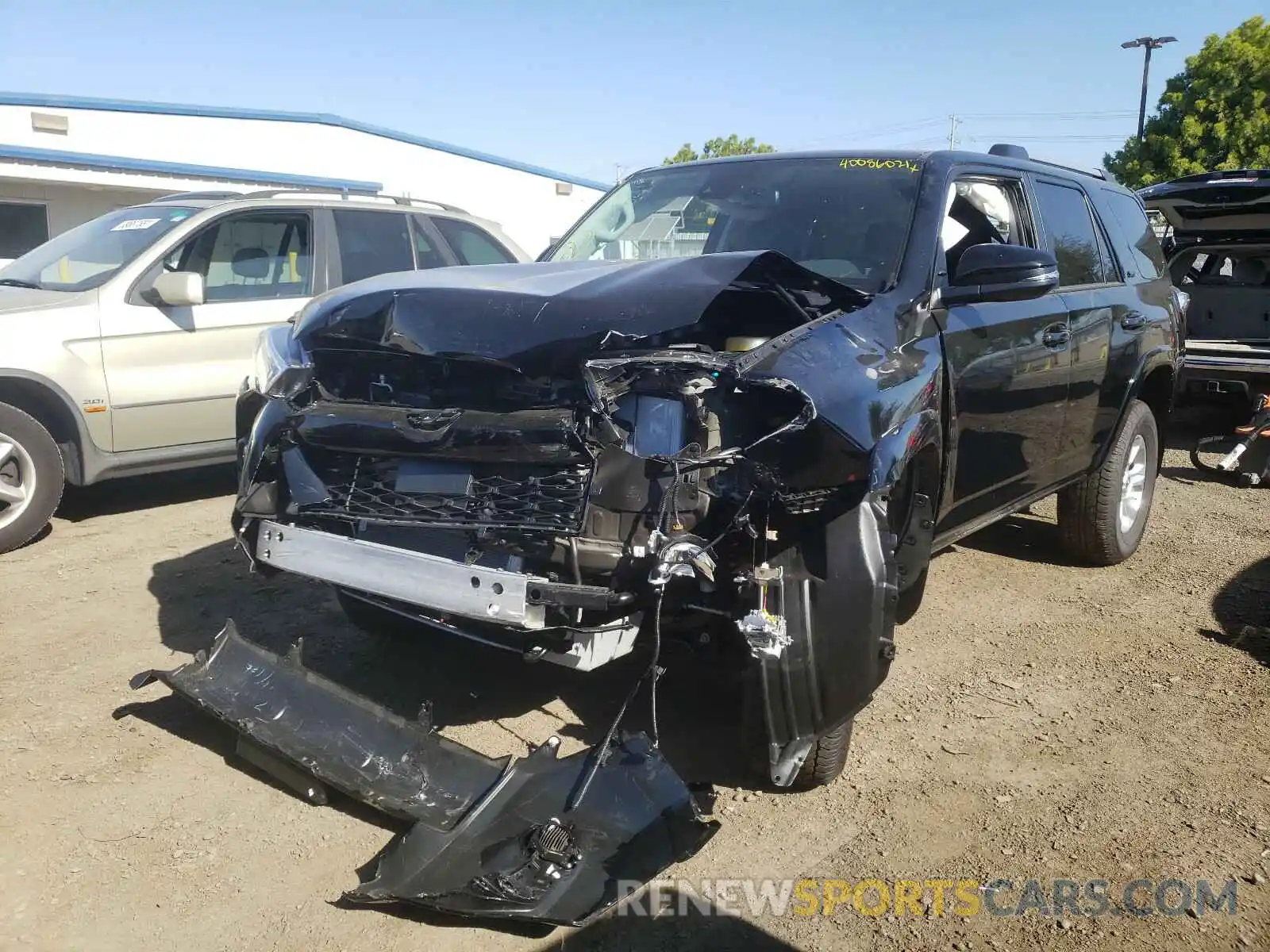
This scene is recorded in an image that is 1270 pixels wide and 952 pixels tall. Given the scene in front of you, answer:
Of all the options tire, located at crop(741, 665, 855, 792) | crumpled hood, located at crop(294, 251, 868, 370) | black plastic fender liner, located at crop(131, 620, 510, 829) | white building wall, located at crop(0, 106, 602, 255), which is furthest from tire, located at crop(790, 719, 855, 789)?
white building wall, located at crop(0, 106, 602, 255)

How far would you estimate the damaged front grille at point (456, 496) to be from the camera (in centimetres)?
278

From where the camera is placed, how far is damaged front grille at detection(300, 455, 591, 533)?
9.11 ft

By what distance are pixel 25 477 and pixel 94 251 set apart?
63.6 inches

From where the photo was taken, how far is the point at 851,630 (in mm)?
2684

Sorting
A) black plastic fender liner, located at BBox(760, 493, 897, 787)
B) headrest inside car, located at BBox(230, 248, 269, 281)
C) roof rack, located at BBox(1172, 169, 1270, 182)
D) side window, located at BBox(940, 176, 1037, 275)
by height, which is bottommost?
black plastic fender liner, located at BBox(760, 493, 897, 787)

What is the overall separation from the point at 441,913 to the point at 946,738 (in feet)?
6.19

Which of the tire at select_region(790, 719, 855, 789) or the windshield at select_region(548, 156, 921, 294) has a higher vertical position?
the windshield at select_region(548, 156, 921, 294)

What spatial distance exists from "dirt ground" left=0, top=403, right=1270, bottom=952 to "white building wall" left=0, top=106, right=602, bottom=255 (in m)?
8.77

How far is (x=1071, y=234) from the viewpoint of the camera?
473 cm

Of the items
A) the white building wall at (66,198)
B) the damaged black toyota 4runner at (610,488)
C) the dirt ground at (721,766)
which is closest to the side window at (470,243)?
the dirt ground at (721,766)

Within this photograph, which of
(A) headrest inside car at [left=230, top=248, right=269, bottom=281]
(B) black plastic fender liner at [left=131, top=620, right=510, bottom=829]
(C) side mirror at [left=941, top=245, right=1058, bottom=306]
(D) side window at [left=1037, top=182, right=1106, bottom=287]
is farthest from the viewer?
(A) headrest inside car at [left=230, top=248, right=269, bottom=281]

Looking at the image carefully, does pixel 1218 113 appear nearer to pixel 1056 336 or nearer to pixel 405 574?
pixel 1056 336

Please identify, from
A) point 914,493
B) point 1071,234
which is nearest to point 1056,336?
point 1071,234

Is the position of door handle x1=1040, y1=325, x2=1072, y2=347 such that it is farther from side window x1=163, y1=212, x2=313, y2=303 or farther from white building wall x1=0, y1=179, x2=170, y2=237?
white building wall x1=0, y1=179, x2=170, y2=237
